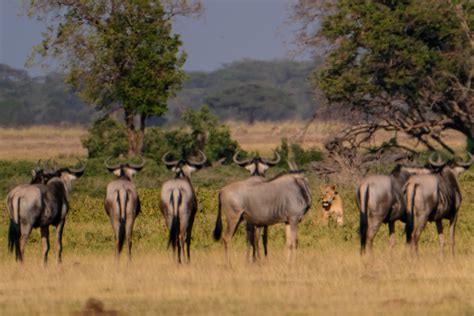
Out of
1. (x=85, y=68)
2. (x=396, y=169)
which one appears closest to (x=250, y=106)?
(x=85, y=68)

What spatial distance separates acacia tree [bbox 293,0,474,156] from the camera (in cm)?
3200

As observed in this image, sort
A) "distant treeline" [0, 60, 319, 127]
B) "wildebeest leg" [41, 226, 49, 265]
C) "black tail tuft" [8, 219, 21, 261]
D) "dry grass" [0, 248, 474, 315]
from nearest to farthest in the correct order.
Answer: "dry grass" [0, 248, 474, 315]
"black tail tuft" [8, 219, 21, 261]
"wildebeest leg" [41, 226, 49, 265]
"distant treeline" [0, 60, 319, 127]

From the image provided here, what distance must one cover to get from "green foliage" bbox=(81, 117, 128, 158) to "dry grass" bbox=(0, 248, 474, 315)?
21.6 meters

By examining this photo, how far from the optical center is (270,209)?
1619cm

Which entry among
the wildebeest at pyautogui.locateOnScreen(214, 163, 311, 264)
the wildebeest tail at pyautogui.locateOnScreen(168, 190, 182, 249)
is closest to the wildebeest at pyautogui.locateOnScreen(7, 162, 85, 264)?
the wildebeest tail at pyautogui.locateOnScreen(168, 190, 182, 249)

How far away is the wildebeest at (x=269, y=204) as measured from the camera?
16.0 m

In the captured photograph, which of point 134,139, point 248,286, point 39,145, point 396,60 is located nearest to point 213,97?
point 39,145

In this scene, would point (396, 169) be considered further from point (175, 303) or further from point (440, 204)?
point (175, 303)

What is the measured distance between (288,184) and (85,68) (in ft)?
67.0

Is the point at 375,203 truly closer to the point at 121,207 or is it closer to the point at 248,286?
the point at 248,286

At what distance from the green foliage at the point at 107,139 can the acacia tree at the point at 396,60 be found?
807cm

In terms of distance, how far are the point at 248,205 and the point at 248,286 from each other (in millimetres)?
2279

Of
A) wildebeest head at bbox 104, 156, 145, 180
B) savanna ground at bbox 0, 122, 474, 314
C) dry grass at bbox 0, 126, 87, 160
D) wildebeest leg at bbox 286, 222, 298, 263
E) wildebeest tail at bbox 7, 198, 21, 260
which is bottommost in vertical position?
dry grass at bbox 0, 126, 87, 160

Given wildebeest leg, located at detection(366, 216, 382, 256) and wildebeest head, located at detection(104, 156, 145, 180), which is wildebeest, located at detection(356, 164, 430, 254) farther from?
wildebeest head, located at detection(104, 156, 145, 180)
